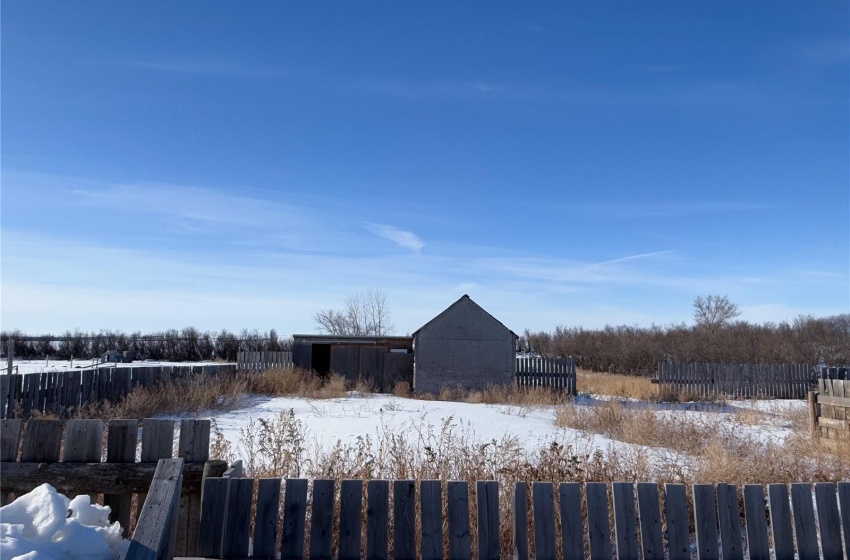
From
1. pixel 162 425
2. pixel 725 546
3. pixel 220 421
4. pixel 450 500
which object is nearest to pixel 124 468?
pixel 162 425

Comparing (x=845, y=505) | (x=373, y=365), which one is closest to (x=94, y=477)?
(x=845, y=505)

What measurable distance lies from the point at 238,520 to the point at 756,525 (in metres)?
3.02

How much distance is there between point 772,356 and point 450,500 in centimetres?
4183

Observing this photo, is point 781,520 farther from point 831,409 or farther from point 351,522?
point 831,409

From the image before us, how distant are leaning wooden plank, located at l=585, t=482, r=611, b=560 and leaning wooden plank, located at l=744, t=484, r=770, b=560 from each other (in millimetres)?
833

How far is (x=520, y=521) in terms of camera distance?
12.3 ft

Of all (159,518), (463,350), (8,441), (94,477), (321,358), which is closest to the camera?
(159,518)

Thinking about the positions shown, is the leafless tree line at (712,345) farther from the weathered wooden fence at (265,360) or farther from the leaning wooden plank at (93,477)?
the leaning wooden plank at (93,477)

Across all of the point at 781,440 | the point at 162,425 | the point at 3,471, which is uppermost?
the point at 162,425

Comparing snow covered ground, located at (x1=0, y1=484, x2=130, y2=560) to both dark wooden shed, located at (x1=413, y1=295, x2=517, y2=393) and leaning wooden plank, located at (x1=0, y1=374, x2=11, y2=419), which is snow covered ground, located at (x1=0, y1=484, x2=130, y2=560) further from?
A: dark wooden shed, located at (x1=413, y1=295, x2=517, y2=393)

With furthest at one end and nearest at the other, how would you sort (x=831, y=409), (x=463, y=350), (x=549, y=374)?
(x=549, y=374), (x=463, y=350), (x=831, y=409)

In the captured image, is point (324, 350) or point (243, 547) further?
point (324, 350)

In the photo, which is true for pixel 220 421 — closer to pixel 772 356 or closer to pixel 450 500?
pixel 450 500

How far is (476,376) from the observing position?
23.8 meters
